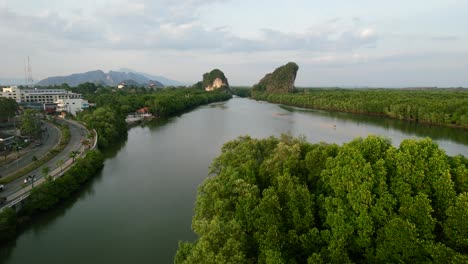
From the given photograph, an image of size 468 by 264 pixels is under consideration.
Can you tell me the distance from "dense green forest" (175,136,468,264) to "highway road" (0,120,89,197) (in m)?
9.44

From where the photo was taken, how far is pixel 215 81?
99.1 m

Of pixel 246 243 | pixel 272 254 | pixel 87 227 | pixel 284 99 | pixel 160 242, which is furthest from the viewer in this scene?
pixel 284 99

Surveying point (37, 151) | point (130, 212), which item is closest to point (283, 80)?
point (37, 151)

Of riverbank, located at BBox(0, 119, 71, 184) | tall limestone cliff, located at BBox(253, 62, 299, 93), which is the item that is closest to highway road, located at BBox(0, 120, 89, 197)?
riverbank, located at BBox(0, 119, 71, 184)

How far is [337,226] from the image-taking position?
19.7 ft

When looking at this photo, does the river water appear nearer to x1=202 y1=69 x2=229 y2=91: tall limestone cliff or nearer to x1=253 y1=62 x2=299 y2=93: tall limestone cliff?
x1=253 y1=62 x2=299 y2=93: tall limestone cliff

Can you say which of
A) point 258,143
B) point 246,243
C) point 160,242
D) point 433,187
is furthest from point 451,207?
point 160,242

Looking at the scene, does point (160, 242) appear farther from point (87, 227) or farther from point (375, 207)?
point (375, 207)

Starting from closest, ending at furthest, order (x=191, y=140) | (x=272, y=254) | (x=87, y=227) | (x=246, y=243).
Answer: (x=272, y=254) < (x=246, y=243) < (x=87, y=227) < (x=191, y=140)

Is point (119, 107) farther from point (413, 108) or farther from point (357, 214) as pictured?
point (413, 108)

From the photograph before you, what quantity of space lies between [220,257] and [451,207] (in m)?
4.12

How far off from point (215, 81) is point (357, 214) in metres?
95.1

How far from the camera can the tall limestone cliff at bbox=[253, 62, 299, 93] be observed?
86.5m

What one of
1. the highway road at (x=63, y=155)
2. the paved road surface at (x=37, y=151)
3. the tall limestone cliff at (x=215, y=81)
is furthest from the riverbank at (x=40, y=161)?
the tall limestone cliff at (x=215, y=81)
